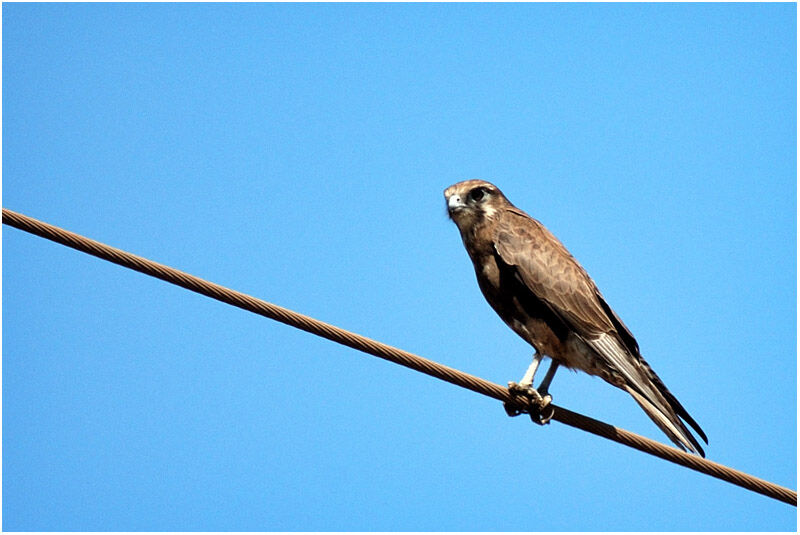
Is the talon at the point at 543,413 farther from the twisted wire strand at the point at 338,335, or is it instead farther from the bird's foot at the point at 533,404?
the twisted wire strand at the point at 338,335

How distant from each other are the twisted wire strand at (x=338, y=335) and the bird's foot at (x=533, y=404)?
0.83m

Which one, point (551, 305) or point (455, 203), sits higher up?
point (455, 203)

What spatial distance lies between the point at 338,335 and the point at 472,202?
9.67ft

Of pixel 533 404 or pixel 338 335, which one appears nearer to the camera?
pixel 338 335

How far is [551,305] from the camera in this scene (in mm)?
6891

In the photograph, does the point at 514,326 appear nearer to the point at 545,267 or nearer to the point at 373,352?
the point at 545,267

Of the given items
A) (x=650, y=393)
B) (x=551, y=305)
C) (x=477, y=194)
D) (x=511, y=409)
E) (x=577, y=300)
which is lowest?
(x=511, y=409)

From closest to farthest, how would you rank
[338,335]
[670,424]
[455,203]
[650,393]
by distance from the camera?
1. [338,335]
2. [670,424]
3. [650,393]
4. [455,203]

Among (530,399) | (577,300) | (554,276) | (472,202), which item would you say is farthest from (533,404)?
(472,202)

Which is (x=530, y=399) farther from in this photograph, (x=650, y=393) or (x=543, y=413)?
(x=650, y=393)

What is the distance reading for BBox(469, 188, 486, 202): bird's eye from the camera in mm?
7570

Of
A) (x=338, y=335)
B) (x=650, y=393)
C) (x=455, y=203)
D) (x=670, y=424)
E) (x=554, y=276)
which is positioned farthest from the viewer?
(x=455, y=203)

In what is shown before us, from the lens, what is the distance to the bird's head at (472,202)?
24.4 ft

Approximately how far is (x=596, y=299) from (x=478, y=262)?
0.91 metres
